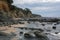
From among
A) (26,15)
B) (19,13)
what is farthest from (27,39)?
(26,15)

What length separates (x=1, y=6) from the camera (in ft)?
321

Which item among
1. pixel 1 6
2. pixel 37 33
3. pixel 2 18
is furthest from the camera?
pixel 1 6

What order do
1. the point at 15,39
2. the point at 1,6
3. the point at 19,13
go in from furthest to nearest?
the point at 19,13 < the point at 1,6 < the point at 15,39

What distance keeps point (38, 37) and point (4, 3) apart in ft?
251

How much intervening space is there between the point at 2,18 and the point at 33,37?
33.7 meters

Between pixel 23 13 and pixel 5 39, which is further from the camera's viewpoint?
pixel 23 13

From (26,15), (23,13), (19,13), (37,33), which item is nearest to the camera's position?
(37,33)

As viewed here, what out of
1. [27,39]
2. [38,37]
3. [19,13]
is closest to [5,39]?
[27,39]

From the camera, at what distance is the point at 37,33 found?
26.4 meters

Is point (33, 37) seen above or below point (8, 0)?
below

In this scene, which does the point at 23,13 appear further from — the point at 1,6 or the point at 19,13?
the point at 1,6

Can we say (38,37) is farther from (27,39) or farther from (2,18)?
(2,18)

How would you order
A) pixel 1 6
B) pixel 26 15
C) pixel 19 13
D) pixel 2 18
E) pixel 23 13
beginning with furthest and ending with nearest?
pixel 26 15 → pixel 23 13 → pixel 19 13 → pixel 1 6 → pixel 2 18

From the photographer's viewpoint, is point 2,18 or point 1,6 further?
point 1,6
